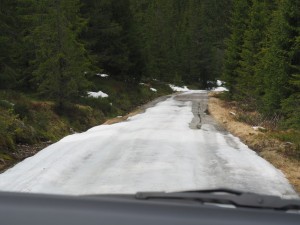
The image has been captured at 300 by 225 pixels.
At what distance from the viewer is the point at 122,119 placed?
21.9 meters

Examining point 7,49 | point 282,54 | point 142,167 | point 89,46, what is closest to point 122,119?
point 7,49

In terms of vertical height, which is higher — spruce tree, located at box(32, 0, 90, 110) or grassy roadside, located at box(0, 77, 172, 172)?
spruce tree, located at box(32, 0, 90, 110)

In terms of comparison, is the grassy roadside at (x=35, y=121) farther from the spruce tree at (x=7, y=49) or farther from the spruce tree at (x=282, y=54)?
the spruce tree at (x=282, y=54)

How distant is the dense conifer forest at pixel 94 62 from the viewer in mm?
18292

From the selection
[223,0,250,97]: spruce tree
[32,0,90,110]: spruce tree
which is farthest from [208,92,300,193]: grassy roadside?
[223,0,250,97]: spruce tree

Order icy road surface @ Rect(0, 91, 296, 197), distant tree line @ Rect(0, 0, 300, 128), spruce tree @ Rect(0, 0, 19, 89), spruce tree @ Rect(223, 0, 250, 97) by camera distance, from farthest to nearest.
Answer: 1. spruce tree @ Rect(223, 0, 250, 97)
2. spruce tree @ Rect(0, 0, 19, 89)
3. distant tree line @ Rect(0, 0, 300, 128)
4. icy road surface @ Rect(0, 91, 296, 197)

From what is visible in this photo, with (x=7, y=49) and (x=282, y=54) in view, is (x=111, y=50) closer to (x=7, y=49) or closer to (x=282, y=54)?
(x=7, y=49)

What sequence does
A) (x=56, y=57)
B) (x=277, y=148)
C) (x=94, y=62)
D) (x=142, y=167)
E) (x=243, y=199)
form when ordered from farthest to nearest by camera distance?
1. (x=94, y=62)
2. (x=56, y=57)
3. (x=277, y=148)
4. (x=142, y=167)
5. (x=243, y=199)

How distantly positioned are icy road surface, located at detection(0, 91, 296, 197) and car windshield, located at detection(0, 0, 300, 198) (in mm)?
27

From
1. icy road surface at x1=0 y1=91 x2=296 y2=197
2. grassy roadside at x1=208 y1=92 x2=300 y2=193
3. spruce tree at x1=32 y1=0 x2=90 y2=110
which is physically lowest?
grassy roadside at x1=208 y1=92 x2=300 y2=193

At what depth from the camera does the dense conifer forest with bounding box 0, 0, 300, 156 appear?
720 inches

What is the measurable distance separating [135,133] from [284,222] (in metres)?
13.7

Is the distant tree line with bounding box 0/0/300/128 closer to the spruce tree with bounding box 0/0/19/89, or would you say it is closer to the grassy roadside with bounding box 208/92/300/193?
the spruce tree with bounding box 0/0/19/89

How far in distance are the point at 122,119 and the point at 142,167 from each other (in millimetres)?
12097
